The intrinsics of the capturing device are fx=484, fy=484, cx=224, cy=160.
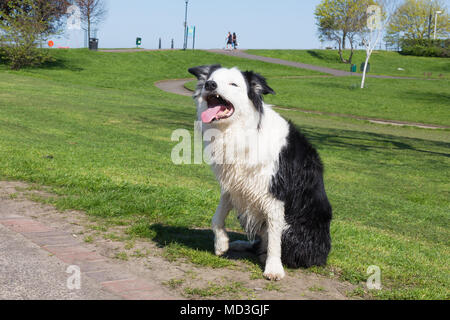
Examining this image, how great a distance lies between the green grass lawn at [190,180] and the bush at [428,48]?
167 ft

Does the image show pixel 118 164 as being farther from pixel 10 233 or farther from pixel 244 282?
pixel 244 282

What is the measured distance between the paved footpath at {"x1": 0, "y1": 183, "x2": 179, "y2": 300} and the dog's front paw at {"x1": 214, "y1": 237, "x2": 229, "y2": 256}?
0.98 metres

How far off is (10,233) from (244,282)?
2340 mm

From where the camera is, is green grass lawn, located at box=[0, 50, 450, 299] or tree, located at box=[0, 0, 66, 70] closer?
green grass lawn, located at box=[0, 50, 450, 299]

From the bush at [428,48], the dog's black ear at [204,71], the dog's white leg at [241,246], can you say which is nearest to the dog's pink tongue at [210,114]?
the dog's black ear at [204,71]

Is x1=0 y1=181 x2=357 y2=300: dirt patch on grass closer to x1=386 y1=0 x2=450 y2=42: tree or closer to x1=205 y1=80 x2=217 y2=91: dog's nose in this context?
x1=205 y1=80 x2=217 y2=91: dog's nose

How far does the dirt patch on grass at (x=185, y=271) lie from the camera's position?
3.86 m

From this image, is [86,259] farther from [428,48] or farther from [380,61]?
[428,48]

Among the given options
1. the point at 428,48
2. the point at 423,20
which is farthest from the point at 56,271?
the point at 423,20

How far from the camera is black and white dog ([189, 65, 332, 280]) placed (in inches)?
161

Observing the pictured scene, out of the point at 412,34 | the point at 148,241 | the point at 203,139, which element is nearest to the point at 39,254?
the point at 148,241

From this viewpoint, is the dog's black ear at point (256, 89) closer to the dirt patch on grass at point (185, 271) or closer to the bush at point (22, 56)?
the dirt patch on grass at point (185, 271)

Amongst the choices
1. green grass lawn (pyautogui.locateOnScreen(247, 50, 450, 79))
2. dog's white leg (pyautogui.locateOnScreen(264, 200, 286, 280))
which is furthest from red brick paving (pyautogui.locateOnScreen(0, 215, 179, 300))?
green grass lawn (pyautogui.locateOnScreen(247, 50, 450, 79))

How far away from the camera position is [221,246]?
471 cm
